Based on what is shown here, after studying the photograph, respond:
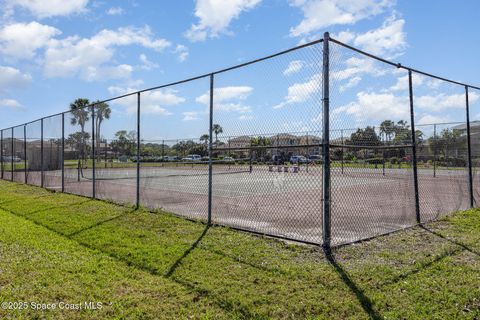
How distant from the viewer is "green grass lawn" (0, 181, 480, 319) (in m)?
3.45

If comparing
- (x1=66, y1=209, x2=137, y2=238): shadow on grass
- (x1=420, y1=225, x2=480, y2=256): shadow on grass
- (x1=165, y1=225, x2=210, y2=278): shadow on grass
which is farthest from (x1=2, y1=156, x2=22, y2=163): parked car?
(x1=420, y1=225, x2=480, y2=256): shadow on grass

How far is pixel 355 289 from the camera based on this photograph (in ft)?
12.8

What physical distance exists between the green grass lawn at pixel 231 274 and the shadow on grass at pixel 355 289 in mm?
13

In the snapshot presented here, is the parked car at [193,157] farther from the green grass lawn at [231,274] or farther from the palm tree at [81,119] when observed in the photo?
the palm tree at [81,119]

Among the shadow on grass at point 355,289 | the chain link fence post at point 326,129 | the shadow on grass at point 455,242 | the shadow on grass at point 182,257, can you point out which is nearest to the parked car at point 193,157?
the shadow on grass at point 182,257

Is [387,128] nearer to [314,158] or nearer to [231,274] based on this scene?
[314,158]

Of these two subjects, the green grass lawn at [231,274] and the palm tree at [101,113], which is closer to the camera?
the green grass lawn at [231,274]

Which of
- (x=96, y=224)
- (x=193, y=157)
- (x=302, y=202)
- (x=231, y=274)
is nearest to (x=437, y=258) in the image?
(x=231, y=274)

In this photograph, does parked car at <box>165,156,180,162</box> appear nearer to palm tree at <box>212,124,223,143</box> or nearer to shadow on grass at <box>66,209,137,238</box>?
shadow on grass at <box>66,209,137,238</box>

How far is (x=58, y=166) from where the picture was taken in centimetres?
1677

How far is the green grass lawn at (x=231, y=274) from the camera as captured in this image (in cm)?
345

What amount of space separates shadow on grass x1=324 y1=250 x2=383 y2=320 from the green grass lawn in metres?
0.01

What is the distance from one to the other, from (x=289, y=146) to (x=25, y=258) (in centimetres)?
388

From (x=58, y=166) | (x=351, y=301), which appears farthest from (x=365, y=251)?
(x=58, y=166)
